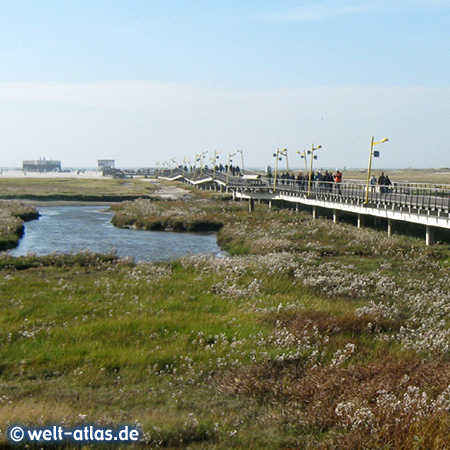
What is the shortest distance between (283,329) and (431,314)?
222 inches

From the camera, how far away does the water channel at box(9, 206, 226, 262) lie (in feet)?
123

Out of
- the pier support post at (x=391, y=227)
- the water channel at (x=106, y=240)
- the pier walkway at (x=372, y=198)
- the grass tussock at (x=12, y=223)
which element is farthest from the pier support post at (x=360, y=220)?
the grass tussock at (x=12, y=223)

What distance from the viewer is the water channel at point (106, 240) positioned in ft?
123

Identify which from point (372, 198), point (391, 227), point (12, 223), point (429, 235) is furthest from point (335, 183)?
point (12, 223)

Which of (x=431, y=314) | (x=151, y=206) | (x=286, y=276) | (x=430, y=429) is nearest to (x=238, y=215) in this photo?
(x=151, y=206)

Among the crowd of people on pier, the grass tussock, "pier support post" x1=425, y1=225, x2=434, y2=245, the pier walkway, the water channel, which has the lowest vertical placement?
the water channel

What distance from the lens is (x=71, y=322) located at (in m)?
18.3

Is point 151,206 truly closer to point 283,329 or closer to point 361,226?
point 361,226

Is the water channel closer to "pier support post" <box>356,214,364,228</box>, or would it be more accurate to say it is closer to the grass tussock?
the grass tussock

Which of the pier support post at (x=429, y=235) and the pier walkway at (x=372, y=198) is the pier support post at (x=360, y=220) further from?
the pier support post at (x=429, y=235)

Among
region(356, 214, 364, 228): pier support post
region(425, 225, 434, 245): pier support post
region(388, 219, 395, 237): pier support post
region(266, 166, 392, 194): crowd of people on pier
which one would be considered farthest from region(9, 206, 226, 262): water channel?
region(425, 225, 434, 245): pier support post

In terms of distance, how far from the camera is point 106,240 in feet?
144

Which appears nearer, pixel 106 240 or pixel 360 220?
pixel 106 240

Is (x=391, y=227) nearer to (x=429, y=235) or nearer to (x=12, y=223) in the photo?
(x=429, y=235)
